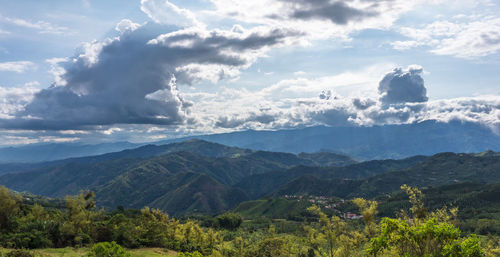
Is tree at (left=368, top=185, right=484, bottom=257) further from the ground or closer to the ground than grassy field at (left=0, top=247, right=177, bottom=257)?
further from the ground

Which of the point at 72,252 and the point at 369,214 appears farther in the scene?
the point at 72,252

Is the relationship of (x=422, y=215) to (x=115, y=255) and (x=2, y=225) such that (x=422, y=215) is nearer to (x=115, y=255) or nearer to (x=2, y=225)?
(x=115, y=255)

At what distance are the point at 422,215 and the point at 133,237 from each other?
70.3 m

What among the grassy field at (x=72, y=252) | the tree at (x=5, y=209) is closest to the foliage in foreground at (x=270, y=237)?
the tree at (x=5, y=209)

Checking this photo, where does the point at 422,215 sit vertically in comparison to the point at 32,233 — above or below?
above

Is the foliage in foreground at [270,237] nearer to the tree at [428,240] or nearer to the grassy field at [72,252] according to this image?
the tree at [428,240]

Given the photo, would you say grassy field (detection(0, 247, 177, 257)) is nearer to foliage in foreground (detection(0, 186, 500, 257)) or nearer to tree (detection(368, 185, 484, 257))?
foliage in foreground (detection(0, 186, 500, 257))

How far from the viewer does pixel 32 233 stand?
6016cm

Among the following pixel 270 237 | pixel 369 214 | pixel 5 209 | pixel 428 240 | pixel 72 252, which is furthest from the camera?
pixel 270 237

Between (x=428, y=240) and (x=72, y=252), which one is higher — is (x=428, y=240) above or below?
above

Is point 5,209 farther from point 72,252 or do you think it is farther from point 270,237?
point 270,237

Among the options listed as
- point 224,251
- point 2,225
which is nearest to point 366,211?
point 224,251

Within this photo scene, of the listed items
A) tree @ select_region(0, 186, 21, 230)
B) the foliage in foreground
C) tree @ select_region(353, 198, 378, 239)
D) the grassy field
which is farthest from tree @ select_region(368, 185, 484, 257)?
tree @ select_region(0, 186, 21, 230)

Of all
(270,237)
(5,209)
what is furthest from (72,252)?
(270,237)
